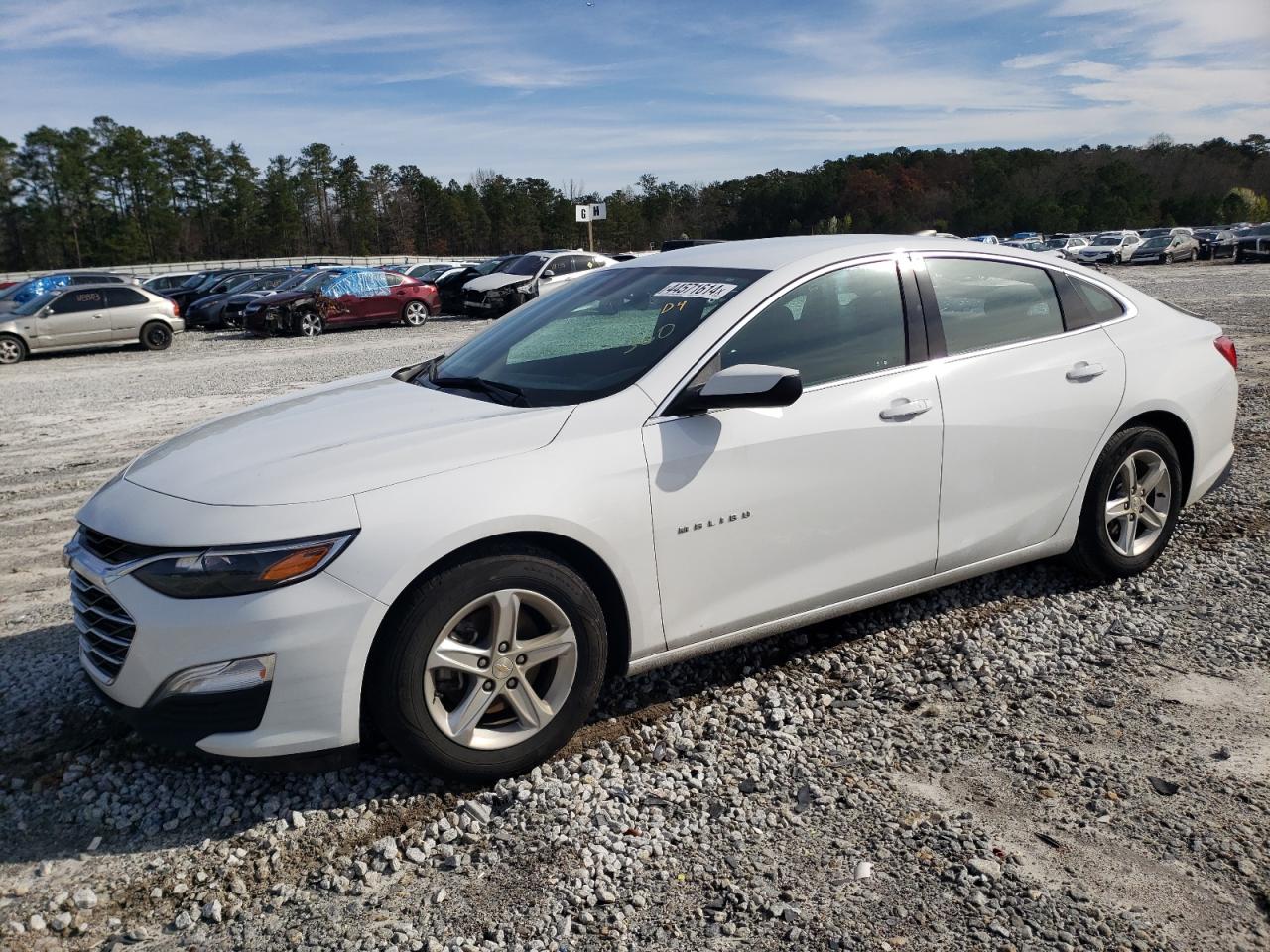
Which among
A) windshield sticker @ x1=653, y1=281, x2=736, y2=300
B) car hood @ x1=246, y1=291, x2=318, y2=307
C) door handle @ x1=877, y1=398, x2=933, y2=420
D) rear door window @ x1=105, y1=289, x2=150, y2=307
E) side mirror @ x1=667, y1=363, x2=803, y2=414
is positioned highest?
rear door window @ x1=105, y1=289, x2=150, y2=307

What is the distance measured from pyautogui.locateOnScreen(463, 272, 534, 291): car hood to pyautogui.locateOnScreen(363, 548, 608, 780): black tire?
22.1 meters

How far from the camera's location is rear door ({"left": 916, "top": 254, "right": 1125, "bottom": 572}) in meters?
3.96

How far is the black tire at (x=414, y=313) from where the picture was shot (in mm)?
24844

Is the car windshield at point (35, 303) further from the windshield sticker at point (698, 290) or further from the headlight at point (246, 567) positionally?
the headlight at point (246, 567)

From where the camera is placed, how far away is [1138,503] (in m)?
4.62

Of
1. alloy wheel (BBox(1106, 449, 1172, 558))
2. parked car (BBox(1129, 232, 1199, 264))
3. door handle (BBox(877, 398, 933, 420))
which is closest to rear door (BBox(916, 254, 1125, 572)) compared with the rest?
door handle (BBox(877, 398, 933, 420))

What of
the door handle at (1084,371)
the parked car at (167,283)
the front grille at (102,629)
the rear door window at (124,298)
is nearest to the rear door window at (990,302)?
the door handle at (1084,371)

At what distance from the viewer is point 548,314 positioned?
4.29 meters

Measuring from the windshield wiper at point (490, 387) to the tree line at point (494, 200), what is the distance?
3447 inches

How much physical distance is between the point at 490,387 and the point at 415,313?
2220 cm

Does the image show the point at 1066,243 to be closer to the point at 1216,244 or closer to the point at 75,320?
the point at 1216,244

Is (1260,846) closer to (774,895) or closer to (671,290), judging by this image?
(774,895)

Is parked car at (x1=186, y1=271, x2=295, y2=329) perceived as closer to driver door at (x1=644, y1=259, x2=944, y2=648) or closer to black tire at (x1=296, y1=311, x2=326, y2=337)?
black tire at (x1=296, y1=311, x2=326, y2=337)

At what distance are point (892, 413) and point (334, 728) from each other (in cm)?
227
